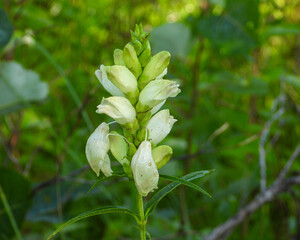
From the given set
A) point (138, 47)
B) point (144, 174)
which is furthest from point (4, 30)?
point (144, 174)

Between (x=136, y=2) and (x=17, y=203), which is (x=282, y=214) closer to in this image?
(x=17, y=203)

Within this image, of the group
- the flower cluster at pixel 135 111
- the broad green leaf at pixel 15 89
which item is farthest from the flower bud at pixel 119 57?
the broad green leaf at pixel 15 89

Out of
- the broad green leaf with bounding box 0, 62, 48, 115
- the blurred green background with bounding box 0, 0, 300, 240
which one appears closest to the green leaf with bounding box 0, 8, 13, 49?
the blurred green background with bounding box 0, 0, 300, 240

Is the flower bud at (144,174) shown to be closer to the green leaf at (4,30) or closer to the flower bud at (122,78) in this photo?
the flower bud at (122,78)

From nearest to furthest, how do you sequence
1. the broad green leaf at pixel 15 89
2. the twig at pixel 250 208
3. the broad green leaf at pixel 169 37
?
1. the twig at pixel 250 208
2. the broad green leaf at pixel 15 89
3. the broad green leaf at pixel 169 37

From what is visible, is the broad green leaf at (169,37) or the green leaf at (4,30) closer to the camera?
the green leaf at (4,30)

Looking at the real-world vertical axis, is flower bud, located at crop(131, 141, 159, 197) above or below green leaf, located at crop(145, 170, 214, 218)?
above

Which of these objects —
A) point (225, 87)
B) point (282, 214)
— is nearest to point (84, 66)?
point (225, 87)

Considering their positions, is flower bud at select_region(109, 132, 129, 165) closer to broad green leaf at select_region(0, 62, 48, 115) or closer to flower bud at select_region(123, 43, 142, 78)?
flower bud at select_region(123, 43, 142, 78)
